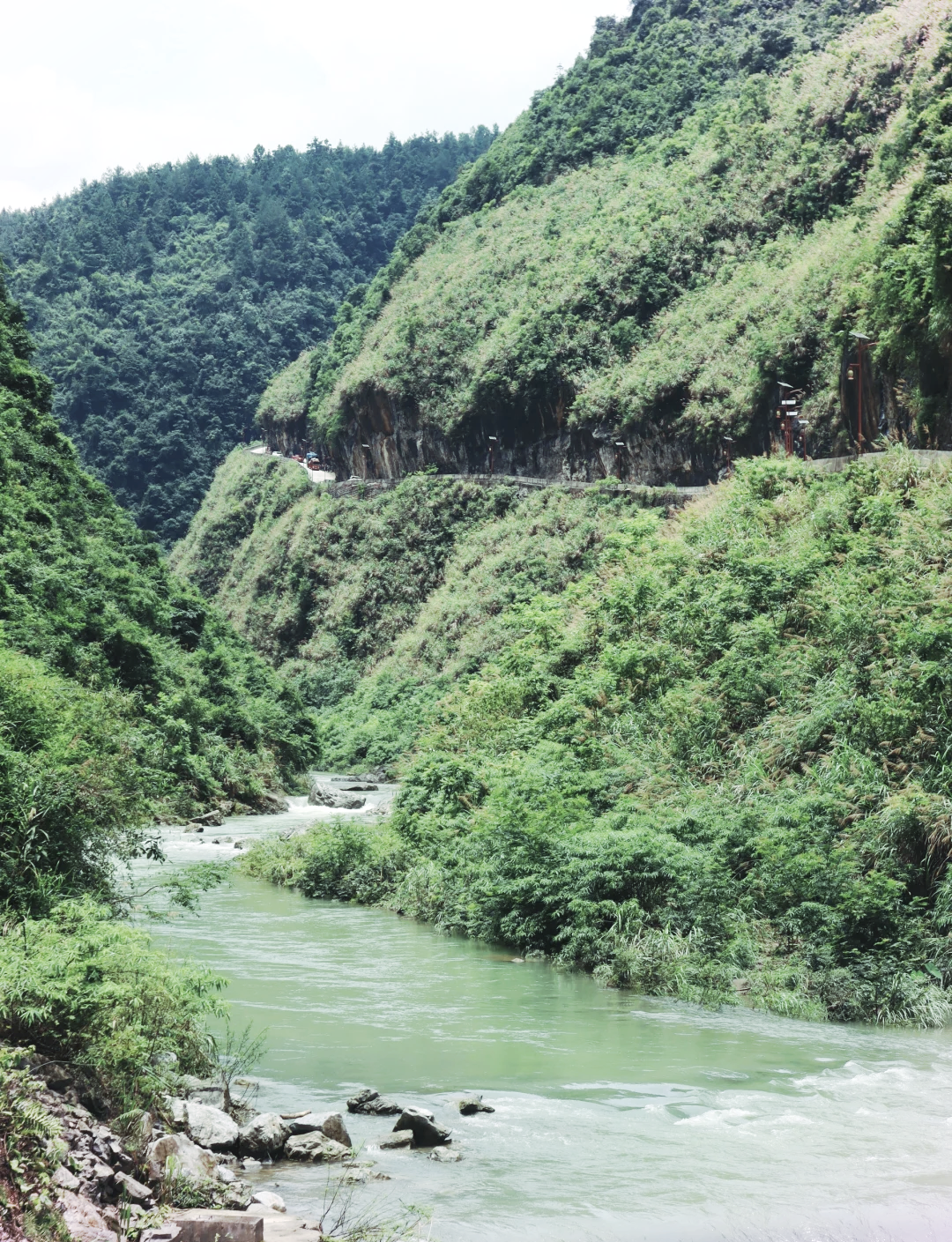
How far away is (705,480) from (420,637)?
19730 mm

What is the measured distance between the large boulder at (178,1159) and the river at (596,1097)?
2.13 ft

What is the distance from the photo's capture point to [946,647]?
18578 millimetres

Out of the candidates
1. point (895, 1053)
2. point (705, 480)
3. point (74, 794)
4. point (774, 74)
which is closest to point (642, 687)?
point (895, 1053)

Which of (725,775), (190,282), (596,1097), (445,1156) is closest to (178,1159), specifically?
(445,1156)

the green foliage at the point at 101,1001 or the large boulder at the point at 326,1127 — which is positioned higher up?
the green foliage at the point at 101,1001

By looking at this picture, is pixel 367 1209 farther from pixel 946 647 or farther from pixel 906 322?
pixel 906 322

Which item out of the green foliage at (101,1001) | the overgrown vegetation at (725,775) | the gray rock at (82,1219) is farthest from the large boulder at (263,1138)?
the overgrown vegetation at (725,775)

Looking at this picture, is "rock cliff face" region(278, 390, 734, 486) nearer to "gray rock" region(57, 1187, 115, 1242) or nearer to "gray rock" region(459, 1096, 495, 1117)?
"gray rock" region(459, 1096, 495, 1117)

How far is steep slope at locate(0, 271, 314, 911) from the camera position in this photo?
42.9 feet

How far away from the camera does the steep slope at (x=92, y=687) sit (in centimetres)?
1306

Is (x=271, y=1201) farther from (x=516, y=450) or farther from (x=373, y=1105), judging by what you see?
(x=516, y=450)

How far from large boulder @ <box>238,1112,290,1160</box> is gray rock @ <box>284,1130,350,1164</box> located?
0.24ft

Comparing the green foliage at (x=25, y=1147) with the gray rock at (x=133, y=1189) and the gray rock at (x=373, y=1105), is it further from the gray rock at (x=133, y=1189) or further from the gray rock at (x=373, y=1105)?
the gray rock at (x=373, y=1105)

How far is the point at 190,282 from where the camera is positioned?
465ft
